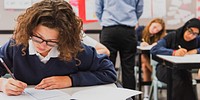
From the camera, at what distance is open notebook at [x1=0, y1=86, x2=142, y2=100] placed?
1.11 meters

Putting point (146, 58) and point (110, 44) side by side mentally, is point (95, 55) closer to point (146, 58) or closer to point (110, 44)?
point (110, 44)

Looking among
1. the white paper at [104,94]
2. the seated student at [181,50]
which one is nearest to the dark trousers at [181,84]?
the seated student at [181,50]

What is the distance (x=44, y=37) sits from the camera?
115 cm

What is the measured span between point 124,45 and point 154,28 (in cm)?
126

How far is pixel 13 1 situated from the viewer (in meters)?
4.06

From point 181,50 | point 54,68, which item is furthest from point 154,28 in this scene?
point 54,68

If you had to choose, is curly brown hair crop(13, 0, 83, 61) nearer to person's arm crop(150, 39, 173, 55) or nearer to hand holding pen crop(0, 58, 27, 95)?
hand holding pen crop(0, 58, 27, 95)

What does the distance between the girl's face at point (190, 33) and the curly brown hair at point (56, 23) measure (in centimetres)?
197

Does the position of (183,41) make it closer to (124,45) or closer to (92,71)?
(124,45)

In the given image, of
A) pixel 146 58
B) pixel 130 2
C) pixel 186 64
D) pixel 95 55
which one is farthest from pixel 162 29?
pixel 95 55

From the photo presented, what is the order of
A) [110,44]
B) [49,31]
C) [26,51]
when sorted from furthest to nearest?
[110,44] → [26,51] → [49,31]

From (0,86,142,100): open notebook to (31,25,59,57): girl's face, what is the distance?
6.9 inches

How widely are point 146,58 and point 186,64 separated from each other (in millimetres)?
1455

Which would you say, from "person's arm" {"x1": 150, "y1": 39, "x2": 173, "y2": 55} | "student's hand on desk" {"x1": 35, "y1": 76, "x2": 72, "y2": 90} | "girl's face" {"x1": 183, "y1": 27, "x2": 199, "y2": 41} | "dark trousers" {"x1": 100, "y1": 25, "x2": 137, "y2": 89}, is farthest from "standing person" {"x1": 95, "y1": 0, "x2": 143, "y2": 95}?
"student's hand on desk" {"x1": 35, "y1": 76, "x2": 72, "y2": 90}
